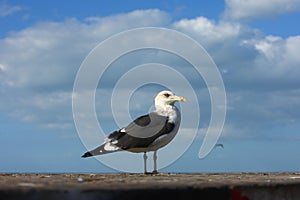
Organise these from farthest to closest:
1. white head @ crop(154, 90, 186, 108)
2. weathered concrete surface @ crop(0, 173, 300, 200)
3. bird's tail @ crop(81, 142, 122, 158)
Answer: white head @ crop(154, 90, 186, 108) → bird's tail @ crop(81, 142, 122, 158) → weathered concrete surface @ crop(0, 173, 300, 200)

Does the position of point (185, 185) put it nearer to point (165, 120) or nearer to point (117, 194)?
point (117, 194)

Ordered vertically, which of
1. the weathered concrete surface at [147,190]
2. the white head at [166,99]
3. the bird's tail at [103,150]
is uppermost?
the white head at [166,99]

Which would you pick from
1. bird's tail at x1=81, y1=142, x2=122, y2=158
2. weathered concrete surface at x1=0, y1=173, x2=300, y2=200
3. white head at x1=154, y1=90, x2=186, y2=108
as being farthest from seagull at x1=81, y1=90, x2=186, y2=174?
weathered concrete surface at x1=0, y1=173, x2=300, y2=200

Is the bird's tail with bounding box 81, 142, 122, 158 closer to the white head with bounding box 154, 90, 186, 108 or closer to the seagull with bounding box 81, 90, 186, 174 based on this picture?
the seagull with bounding box 81, 90, 186, 174

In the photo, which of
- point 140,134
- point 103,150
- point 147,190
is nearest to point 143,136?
point 140,134

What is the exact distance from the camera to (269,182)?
6.10m

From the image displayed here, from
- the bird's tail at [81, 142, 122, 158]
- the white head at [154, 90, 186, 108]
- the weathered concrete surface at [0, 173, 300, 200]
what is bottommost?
the weathered concrete surface at [0, 173, 300, 200]

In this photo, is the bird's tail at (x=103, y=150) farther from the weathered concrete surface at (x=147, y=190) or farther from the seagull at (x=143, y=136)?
the weathered concrete surface at (x=147, y=190)

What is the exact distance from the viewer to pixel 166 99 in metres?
12.2

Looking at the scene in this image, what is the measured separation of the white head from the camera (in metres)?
12.2

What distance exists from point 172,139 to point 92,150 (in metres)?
1.57

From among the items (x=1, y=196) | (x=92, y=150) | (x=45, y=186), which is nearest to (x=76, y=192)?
(x=45, y=186)

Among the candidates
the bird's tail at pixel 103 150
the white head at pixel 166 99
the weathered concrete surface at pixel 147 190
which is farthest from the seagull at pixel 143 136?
the weathered concrete surface at pixel 147 190

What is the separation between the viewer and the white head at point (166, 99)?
1220cm
